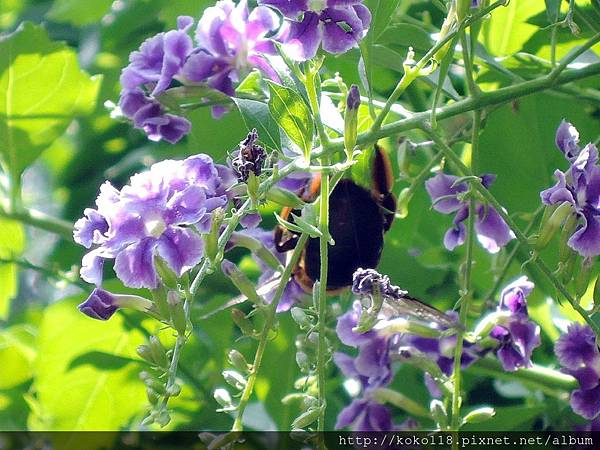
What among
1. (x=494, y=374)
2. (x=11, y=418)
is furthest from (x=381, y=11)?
(x=11, y=418)

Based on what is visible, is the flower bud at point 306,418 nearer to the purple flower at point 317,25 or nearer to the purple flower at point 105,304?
the purple flower at point 105,304

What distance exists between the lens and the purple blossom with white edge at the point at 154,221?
85cm

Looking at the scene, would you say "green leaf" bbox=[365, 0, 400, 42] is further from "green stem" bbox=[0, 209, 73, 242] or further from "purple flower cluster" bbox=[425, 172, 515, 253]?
"green stem" bbox=[0, 209, 73, 242]

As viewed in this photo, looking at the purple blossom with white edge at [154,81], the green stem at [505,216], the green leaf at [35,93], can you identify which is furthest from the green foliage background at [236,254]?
the green stem at [505,216]

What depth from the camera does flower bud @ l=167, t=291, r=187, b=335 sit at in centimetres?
88

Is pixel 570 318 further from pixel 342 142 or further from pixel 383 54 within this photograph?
pixel 342 142

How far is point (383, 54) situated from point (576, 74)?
0.23 m

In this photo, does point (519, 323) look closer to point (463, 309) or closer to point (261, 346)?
point (463, 309)

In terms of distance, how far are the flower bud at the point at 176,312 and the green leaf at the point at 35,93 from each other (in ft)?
2.35

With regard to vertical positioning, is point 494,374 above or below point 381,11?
below

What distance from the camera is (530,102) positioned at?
1410 mm

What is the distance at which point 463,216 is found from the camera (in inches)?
45.1

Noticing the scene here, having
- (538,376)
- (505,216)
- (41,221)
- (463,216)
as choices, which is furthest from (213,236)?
(41,221)

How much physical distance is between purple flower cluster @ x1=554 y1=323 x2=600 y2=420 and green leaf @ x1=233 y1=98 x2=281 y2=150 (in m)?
0.43
